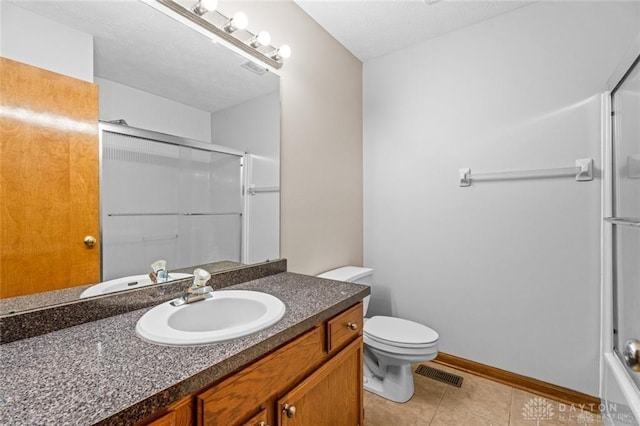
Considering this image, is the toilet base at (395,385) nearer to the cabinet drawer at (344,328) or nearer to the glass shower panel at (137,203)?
the cabinet drawer at (344,328)

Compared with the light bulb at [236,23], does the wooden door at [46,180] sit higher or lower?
lower

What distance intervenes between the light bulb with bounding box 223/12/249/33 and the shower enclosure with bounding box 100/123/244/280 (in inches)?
21.8

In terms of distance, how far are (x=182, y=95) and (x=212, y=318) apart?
91 centimetres

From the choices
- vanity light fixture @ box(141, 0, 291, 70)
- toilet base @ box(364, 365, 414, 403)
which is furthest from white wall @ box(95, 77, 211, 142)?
toilet base @ box(364, 365, 414, 403)

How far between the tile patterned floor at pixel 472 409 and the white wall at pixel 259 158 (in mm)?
1092

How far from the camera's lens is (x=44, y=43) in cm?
85

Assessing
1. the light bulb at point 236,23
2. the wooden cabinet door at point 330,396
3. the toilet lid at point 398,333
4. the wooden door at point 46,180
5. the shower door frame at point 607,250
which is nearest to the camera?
the wooden door at point 46,180

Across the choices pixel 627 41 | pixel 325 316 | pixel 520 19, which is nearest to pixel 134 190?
pixel 325 316

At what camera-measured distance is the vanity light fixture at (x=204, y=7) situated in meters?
1.21

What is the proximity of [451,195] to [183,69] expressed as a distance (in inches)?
71.0

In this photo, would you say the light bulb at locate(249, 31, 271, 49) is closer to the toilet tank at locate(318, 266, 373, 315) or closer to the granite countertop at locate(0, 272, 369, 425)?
the granite countertop at locate(0, 272, 369, 425)

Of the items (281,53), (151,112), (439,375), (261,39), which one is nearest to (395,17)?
(281,53)

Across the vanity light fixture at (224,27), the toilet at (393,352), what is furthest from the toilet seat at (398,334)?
the vanity light fixture at (224,27)

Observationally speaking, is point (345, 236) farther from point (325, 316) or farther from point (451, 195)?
point (325, 316)
